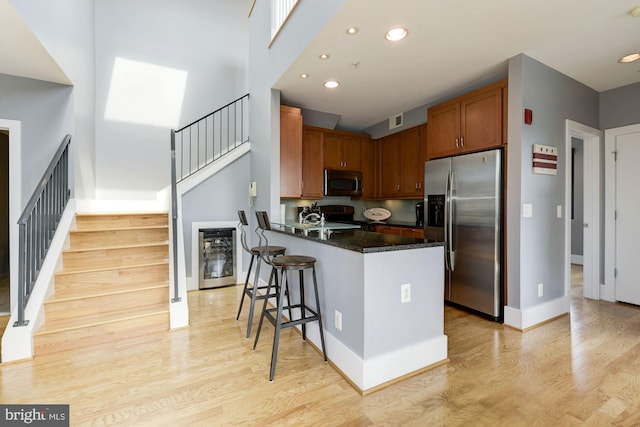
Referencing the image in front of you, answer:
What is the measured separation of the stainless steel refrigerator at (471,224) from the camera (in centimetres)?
291

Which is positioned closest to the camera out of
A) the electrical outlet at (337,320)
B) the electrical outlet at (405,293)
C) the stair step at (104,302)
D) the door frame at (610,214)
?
the electrical outlet at (405,293)

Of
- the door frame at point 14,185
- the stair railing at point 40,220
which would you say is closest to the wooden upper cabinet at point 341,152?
the stair railing at point 40,220

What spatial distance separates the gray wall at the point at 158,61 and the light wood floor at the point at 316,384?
3.05 meters

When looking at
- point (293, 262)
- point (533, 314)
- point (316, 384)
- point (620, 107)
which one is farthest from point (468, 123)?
point (316, 384)

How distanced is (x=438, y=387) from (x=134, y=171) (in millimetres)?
4946

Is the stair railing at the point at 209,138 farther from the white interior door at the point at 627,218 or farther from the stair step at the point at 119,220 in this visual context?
the white interior door at the point at 627,218

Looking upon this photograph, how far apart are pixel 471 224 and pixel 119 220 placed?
406cm

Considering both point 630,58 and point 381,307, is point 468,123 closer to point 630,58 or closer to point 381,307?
point 630,58

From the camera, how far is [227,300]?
3578 millimetres

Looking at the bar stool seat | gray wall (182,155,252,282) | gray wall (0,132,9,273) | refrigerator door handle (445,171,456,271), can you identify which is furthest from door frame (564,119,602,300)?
gray wall (0,132,9,273)

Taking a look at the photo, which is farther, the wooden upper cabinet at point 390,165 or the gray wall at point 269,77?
the wooden upper cabinet at point 390,165

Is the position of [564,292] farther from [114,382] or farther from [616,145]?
[114,382]

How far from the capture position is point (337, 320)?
84.2 inches

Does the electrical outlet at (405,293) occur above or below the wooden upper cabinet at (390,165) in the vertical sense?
below
